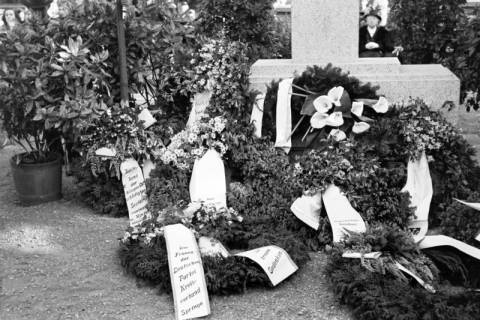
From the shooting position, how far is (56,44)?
584 cm

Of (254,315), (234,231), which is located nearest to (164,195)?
(234,231)

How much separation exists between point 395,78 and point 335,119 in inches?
27.1

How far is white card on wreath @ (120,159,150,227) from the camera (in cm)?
532

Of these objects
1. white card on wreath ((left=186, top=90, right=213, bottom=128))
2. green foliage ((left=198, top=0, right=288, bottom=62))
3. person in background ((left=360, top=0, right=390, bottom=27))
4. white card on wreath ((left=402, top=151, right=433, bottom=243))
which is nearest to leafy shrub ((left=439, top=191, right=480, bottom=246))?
white card on wreath ((left=402, top=151, right=433, bottom=243))

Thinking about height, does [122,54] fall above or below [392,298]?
above

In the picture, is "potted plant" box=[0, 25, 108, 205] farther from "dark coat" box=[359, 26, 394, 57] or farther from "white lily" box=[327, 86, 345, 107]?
"dark coat" box=[359, 26, 394, 57]

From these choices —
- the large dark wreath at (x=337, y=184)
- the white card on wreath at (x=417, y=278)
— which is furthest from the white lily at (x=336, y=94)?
the white card on wreath at (x=417, y=278)

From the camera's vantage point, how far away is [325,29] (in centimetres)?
556

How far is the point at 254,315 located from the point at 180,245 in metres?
0.69

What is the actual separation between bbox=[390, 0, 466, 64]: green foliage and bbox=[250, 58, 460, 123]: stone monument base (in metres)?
2.15

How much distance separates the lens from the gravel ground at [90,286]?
386 centimetres

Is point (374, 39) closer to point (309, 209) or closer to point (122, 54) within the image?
point (122, 54)

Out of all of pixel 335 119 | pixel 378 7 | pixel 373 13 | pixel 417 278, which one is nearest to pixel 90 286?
pixel 417 278

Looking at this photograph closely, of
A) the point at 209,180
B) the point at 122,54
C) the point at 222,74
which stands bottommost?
the point at 209,180
